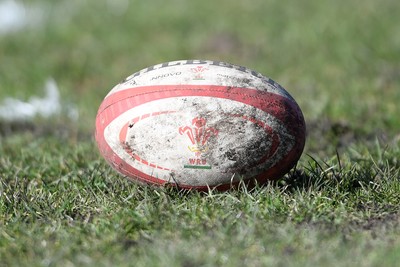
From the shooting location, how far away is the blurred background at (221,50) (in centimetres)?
717

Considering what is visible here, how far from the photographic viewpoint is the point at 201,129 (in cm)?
432

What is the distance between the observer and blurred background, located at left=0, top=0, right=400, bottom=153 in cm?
717

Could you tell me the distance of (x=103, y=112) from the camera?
4590mm

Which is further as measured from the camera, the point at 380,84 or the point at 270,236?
the point at 380,84

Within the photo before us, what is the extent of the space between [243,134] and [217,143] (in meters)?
0.14

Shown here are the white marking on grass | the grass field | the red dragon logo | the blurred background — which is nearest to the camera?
the grass field

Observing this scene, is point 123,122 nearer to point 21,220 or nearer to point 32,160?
point 21,220

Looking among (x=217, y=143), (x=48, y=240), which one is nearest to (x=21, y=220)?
(x=48, y=240)

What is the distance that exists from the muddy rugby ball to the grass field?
124 millimetres

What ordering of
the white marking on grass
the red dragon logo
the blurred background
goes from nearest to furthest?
the red dragon logo, the blurred background, the white marking on grass

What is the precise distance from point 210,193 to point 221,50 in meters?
4.70

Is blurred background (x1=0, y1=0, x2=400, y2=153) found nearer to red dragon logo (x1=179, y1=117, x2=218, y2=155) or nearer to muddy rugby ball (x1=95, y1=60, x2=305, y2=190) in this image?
muddy rugby ball (x1=95, y1=60, x2=305, y2=190)

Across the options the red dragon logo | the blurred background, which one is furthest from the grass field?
the red dragon logo

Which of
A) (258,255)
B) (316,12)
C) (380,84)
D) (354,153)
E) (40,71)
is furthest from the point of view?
(316,12)
